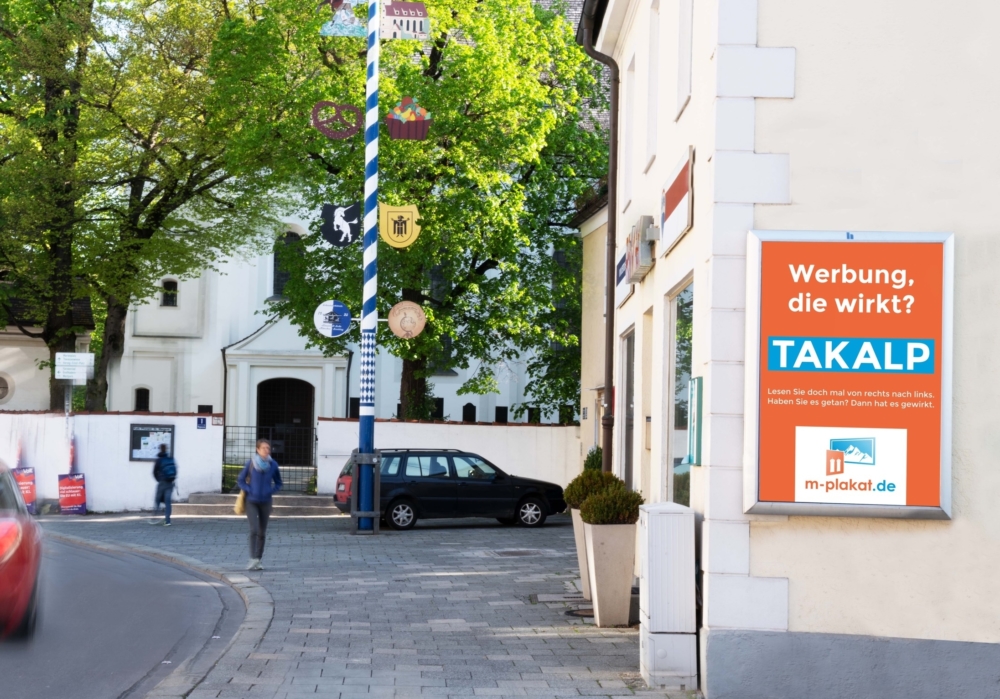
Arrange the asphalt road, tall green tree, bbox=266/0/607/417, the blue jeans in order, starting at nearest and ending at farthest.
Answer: the asphalt road
the blue jeans
tall green tree, bbox=266/0/607/417

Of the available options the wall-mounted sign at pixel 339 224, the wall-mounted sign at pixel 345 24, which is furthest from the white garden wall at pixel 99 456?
the wall-mounted sign at pixel 345 24

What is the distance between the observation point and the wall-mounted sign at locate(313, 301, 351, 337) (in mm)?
22344

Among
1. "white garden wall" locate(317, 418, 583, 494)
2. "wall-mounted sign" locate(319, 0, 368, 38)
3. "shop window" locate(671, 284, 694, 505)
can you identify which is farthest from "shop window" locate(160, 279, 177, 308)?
"shop window" locate(671, 284, 694, 505)

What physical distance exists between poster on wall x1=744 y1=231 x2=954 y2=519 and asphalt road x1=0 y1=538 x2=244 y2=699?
14.8 feet

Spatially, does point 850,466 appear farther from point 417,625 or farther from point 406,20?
point 406,20

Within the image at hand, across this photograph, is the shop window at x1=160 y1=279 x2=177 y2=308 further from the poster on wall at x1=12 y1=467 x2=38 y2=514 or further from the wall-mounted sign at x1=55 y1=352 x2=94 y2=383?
the wall-mounted sign at x1=55 y1=352 x2=94 y2=383

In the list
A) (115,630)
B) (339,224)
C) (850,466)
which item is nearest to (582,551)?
(115,630)

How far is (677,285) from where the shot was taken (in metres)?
10.1

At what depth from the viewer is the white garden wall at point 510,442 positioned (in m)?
28.3

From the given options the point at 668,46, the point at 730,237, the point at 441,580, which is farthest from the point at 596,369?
the point at 730,237

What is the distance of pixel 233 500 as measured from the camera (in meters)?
26.7

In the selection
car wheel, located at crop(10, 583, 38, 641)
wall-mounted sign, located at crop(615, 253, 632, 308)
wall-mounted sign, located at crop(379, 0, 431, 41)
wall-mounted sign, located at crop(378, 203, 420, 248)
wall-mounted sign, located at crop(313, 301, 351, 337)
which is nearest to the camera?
car wheel, located at crop(10, 583, 38, 641)

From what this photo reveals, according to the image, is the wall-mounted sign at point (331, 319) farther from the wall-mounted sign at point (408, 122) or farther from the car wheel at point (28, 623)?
the car wheel at point (28, 623)

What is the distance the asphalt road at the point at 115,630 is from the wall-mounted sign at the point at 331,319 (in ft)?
21.3
